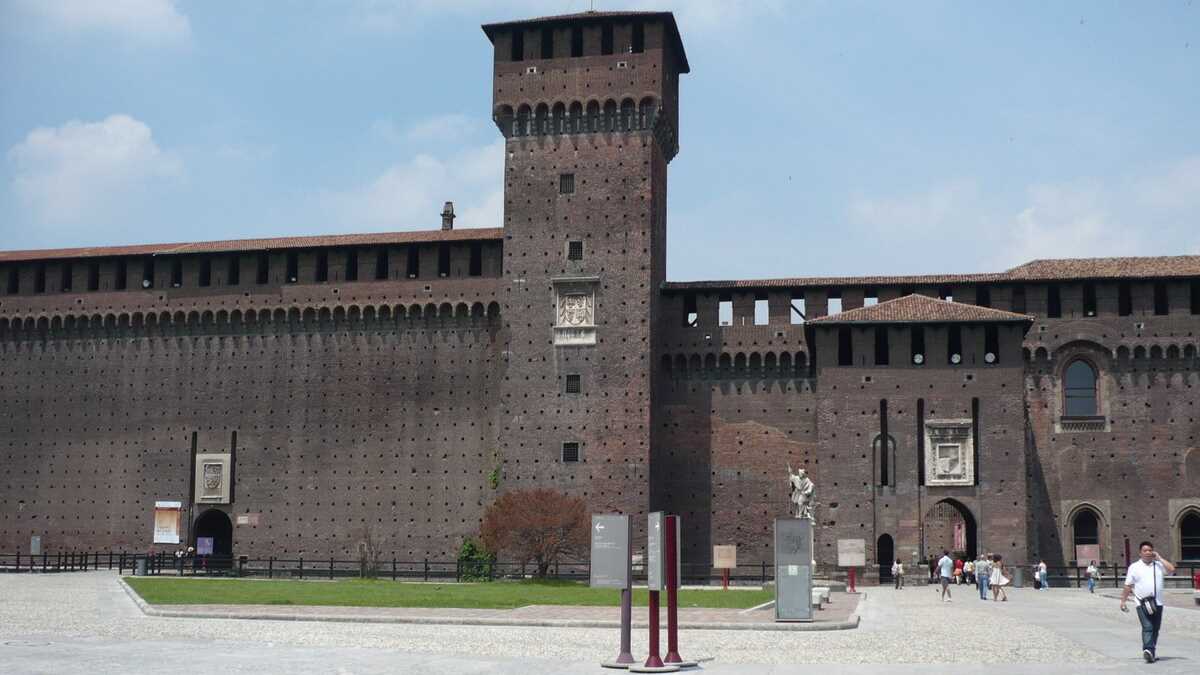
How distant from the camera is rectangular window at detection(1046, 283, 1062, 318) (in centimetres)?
4184

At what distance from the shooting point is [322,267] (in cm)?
4569

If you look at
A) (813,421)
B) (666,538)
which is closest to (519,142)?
(813,421)

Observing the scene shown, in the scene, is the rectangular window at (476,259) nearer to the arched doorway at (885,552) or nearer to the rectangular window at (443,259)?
the rectangular window at (443,259)

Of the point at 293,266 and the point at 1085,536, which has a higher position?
the point at 293,266

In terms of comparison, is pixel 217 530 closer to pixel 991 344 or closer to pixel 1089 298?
pixel 991 344

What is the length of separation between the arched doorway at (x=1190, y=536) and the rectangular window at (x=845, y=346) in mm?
10458

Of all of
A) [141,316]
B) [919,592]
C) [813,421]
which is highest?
A: [141,316]

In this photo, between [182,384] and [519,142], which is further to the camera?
[182,384]

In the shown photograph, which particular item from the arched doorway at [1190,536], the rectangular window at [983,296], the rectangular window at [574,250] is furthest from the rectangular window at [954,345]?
the rectangular window at [574,250]

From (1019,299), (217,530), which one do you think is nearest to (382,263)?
(217,530)

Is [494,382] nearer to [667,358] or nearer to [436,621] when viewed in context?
[667,358]

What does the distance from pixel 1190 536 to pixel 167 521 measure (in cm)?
3116

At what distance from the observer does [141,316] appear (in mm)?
46625

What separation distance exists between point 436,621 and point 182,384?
1104 inches
